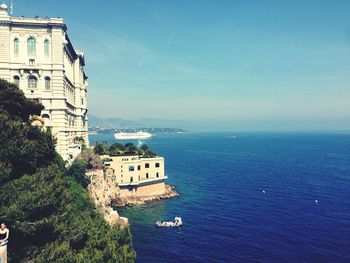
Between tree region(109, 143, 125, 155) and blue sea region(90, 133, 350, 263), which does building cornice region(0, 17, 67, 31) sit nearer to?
blue sea region(90, 133, 350, 263)

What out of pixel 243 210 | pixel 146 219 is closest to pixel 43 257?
pixel 146 219

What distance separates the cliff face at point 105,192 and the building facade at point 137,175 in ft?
11.8

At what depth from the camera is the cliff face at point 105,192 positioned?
5850 centimetres

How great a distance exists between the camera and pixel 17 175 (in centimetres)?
2912

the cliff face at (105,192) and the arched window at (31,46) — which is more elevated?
the arched window at (31,46)

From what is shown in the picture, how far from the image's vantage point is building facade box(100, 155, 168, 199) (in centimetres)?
8356

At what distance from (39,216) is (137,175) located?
193ft

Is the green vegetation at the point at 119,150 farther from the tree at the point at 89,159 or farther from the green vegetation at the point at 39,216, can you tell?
the green vegetation at the point at 39,216

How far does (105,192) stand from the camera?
232ft

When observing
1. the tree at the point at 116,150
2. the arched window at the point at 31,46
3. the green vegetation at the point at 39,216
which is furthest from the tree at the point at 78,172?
the tree at the point at 116,150

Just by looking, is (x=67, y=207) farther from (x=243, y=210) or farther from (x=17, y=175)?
(x=243, y=210)

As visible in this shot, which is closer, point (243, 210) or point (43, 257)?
point (43, 257)

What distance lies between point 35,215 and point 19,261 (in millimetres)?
3343

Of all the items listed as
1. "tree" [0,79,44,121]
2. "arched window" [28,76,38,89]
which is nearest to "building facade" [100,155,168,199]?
"arched window" [28,76,38,89]
